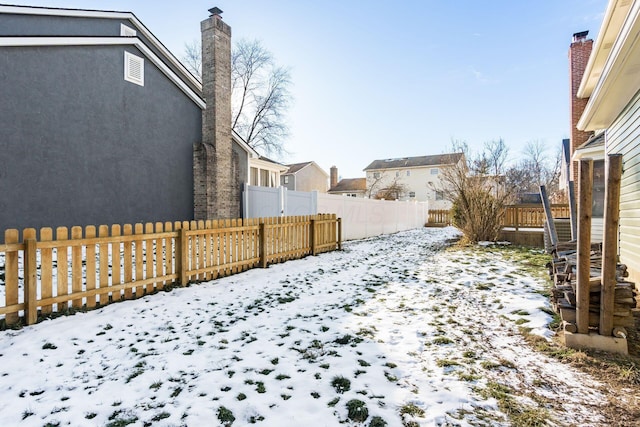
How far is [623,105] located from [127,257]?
8559 mm

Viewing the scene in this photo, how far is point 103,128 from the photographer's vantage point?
9.26 m

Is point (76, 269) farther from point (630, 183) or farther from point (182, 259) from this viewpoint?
point (630, 183)

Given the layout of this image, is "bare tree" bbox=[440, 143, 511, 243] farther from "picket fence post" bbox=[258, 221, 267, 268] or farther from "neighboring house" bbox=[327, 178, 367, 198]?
"neighboring house" bbox=[327, 178, 367, 198]

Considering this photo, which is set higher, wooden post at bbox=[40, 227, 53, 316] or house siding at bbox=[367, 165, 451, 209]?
house siding at bbox=[367, 165, 451, 209]

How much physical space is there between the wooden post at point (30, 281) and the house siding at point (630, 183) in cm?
831

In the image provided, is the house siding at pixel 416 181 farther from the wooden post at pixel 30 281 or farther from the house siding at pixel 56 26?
the wooden post at pixel 30 281

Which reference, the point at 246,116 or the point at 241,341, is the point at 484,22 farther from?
the point at 246,116

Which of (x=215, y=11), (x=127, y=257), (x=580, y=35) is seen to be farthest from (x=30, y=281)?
(x=580, y=35)

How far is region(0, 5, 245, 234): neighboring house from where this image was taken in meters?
7.75

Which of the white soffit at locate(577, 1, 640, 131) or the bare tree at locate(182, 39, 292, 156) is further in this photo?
the bare tree at locate(182, 39, 292, 156)

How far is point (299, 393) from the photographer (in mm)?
2559

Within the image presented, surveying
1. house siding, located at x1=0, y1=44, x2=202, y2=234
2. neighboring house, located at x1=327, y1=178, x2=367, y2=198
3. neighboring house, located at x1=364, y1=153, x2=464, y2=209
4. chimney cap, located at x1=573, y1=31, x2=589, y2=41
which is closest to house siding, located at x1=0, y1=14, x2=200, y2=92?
house siding, located at x1=0, y1=44, x2=202, y2=234

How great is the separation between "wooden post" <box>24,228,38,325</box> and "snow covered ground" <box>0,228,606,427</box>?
23 centimetres

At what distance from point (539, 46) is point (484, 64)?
322cm
